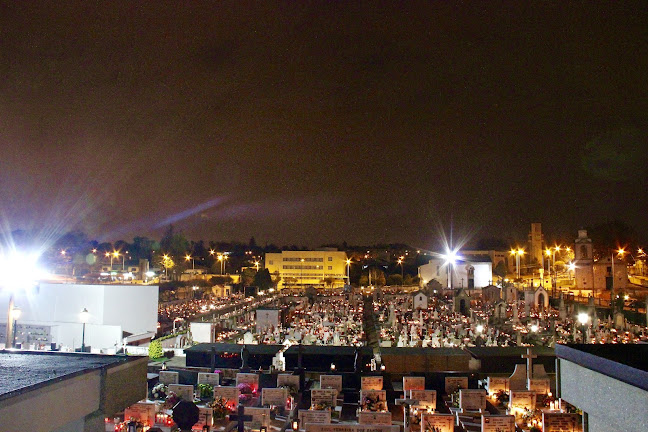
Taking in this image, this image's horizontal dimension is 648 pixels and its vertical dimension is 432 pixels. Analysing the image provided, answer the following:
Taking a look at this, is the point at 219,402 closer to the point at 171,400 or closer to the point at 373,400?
the point at 171,400

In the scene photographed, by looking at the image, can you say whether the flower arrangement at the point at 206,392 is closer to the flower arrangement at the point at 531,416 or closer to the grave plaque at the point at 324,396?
the grave plaque at the point at 324,396

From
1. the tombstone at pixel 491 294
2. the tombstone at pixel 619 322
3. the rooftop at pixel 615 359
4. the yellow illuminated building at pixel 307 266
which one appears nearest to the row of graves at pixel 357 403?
the rooftop at pixel 615 359

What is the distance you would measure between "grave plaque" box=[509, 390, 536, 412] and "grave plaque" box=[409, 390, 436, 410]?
1731 mm

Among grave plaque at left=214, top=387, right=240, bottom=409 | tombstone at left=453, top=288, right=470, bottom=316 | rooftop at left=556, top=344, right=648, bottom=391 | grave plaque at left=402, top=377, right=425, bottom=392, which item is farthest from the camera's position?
tombstone at left=453, top=288, right=470, bottom=316

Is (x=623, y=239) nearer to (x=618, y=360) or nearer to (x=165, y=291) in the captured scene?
(x=165, y=291)

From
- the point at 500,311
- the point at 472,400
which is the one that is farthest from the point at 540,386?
the point at 500,311

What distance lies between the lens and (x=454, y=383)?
11977 millimetres

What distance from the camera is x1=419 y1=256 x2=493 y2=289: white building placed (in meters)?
51.0

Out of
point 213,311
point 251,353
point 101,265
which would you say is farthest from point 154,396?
point 101,265

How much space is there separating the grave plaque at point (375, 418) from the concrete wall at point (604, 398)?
716 centimetres

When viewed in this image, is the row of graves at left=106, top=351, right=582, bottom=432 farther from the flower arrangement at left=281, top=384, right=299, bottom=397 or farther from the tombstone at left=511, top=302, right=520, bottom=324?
the tombstone at left=511, top=302, right=520, bottom=324

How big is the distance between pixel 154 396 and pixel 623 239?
61204mm

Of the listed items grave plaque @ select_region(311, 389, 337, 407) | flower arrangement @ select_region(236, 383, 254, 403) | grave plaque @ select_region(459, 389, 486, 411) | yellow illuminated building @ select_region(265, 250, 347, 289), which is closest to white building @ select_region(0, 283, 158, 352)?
flower arrangement @ select_region(236, 383, 254, 403)

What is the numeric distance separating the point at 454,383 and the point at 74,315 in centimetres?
1535
